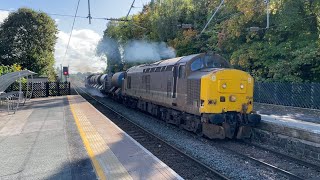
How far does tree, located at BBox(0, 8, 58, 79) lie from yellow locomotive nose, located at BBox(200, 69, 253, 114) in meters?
38.4

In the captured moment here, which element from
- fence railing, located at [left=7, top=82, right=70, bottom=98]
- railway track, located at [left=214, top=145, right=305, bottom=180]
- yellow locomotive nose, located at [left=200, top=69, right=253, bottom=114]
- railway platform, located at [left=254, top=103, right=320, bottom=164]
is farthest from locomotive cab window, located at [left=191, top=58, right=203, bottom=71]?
fence railing, located at [left=7, top=82, right=70, bottom=98]

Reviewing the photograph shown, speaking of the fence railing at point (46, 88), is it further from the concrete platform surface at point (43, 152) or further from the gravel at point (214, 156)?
the gravel at point (214, 156)

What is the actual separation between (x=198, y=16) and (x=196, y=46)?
4.17 meters

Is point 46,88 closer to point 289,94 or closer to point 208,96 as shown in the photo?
point 289,94

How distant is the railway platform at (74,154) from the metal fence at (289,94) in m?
12.6

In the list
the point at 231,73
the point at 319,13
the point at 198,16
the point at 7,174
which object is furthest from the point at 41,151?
the point at 198,16

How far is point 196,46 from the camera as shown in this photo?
3047 cm

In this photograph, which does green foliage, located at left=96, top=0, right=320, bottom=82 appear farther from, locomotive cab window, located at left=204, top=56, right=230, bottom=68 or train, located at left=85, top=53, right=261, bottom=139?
train, located at left=85, top=53, right=261, bottom=139

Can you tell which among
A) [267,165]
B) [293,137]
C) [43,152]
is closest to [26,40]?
[43,152]

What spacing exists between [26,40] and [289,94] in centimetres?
3685

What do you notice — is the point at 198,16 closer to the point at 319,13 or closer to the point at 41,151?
the point at 319,13

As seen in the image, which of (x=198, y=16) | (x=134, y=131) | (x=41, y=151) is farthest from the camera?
(x=198, y=16)

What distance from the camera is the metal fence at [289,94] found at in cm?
1922

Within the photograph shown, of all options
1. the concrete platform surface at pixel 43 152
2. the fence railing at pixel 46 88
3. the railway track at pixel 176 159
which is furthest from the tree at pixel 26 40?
the railway track at pixel 176 159
